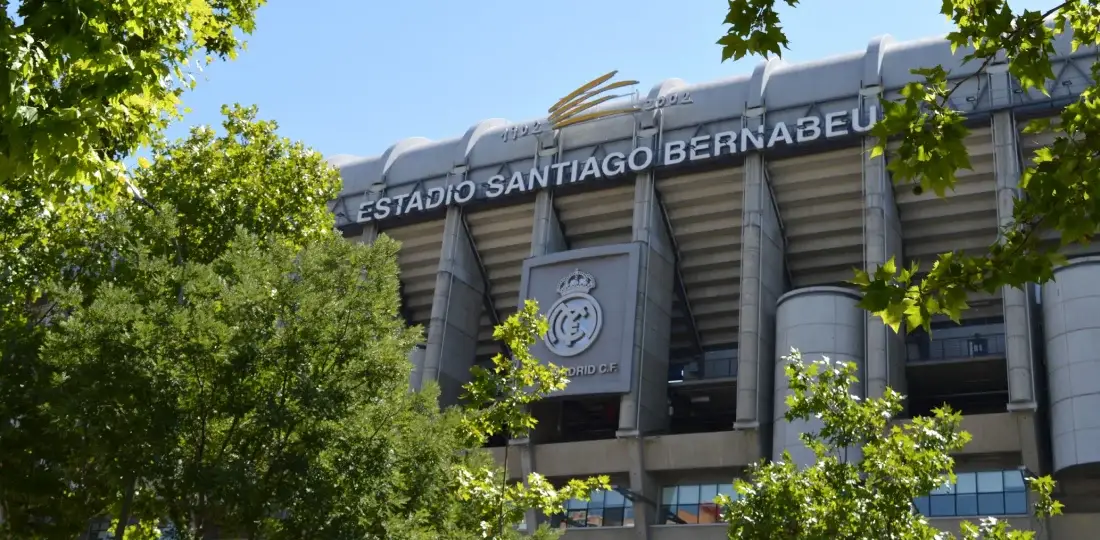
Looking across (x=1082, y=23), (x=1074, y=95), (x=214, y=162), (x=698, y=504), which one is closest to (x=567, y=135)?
(x=698, y=504)

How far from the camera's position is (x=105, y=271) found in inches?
810

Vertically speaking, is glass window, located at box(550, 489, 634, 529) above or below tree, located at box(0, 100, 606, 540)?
above

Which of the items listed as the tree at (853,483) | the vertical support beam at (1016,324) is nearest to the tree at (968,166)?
the tree at (853,483)

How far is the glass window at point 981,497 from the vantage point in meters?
41.1

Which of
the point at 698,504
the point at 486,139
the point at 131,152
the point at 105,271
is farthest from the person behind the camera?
the point at 486,139

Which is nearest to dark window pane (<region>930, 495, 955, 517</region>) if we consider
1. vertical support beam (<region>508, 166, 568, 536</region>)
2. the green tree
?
vertical support beam (<region>508, 166, 568, 536</region>)

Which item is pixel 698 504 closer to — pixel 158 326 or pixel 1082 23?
pixel 158 326

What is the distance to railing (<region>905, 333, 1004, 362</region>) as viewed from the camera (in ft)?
161

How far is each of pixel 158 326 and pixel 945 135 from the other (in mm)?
12398

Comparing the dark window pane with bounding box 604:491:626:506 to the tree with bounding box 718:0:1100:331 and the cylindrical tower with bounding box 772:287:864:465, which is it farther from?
the tree with bounding box 718:0:1100:331

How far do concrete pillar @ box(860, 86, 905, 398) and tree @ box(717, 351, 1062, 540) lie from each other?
2379 cm

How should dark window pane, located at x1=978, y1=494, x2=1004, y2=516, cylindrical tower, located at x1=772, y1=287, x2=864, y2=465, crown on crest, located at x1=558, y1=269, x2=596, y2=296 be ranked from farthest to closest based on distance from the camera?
crown on crest, located at x1=558, y1=269, x2=596, y2=296, cylindrical tower, located at x1=772, y1=287, x2=864, y2=465, dark window pane, located at x1=978, y1=494, x2=1004, y2=516

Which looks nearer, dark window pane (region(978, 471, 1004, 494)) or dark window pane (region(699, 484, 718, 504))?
dark window pane (region(978, 471, 1004, 494))

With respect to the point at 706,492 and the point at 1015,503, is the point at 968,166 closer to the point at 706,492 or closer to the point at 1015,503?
the point at 1015,503
